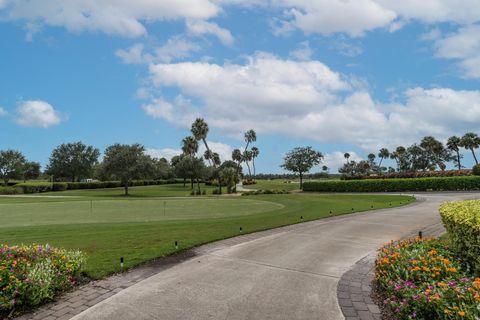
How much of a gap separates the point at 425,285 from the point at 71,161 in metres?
98.1

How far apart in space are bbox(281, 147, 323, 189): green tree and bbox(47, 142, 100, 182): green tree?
189 feet

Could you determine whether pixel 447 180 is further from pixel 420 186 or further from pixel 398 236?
pixel 398 236

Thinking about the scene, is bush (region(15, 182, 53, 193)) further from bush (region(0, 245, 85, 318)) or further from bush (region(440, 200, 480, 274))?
bush (region(440, 200, 480, 274))

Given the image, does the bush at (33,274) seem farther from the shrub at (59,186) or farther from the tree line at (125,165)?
A: the shrub at (59,186)

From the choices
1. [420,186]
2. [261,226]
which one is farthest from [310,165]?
[261,226]

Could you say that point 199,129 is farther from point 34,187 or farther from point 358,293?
point 358,293

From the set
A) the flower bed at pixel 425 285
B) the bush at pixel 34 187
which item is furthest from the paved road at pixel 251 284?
the bush at pixel 34 187

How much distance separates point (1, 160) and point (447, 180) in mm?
85896

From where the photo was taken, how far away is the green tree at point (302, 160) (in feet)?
208

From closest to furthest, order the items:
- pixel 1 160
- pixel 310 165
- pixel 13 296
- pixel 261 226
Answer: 1. pixel 13 296
2. pixel 261 226
3. pixel 310 165
4. pixel 1 160

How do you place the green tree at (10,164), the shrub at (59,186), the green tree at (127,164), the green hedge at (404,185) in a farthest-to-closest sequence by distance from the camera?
the green tree at (10,164), the shrub at (59,186), the green tree at (127,164), the green hedge at (404,185)

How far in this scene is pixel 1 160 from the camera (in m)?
73.9

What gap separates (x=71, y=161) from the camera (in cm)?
9025

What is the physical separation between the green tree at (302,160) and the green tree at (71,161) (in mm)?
57704
